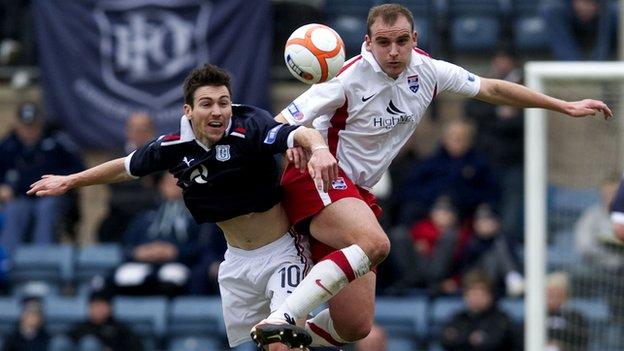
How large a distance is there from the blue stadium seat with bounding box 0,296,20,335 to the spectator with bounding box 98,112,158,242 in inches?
39.0

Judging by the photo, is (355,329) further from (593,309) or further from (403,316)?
(403,316)

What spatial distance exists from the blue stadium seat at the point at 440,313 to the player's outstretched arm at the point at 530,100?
446cm

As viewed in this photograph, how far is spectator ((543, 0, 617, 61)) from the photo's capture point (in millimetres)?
14680

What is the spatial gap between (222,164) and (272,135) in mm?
350

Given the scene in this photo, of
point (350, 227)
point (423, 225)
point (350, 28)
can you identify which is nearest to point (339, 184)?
point (350, 227)

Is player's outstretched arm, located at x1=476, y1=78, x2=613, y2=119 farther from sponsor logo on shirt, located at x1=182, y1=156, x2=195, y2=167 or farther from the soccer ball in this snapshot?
sponsor logo on shirt, located at x1=182, y1=156, x2=195, y2=167

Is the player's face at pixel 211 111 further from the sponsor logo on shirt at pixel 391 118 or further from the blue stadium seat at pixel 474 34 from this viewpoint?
the blue stadium seat at pixel 474 34

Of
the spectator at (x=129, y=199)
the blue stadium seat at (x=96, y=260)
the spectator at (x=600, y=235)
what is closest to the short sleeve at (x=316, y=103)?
the spectator at (x=600, y=235)

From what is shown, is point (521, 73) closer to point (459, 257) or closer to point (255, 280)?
point (459, 257)

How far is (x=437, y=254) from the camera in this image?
1329 centimetres

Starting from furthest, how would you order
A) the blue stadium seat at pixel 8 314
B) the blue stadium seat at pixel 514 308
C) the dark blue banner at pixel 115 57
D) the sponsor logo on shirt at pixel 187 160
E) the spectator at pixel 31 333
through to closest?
the dark blue banner at pixel 115 57, the blue stadium seat at pixel 8 314, the spectator at pixel 31 333, the blue stadium seat at pixel 514 308, the sponsor logo on shirt at pixel 187 160

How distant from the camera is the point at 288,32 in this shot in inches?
599

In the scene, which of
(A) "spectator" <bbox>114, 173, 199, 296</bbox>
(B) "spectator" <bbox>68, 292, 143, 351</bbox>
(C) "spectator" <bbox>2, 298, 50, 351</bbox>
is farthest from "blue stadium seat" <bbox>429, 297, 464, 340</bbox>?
(C) "spectator" <bbox>2, 298, 50, 351</bbox>

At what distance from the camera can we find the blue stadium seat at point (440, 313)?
1309cm
